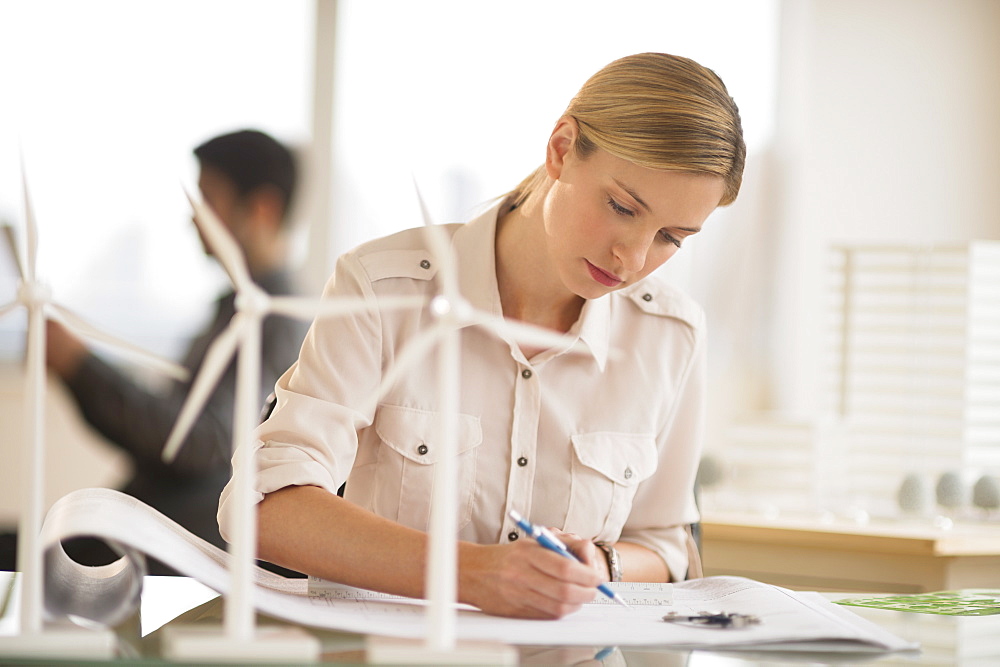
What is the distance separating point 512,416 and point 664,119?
43 centimetres

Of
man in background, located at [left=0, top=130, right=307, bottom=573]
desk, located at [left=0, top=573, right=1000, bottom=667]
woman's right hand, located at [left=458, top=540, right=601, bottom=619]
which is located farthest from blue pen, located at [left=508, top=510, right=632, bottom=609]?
man in background, located at [left=0, top=130, right=307, bottom=573]

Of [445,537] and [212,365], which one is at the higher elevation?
[212,365]

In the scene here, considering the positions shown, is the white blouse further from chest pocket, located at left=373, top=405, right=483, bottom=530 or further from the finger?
the finger

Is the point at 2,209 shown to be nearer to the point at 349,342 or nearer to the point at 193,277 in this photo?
the point at 193,277

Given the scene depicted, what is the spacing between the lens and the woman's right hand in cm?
94

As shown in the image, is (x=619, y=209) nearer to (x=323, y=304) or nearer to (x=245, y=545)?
(x=323, y=304)

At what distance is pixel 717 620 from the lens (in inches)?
37.8

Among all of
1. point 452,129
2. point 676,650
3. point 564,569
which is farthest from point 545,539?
point 452,129

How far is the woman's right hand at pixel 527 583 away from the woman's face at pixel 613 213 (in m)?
0.40

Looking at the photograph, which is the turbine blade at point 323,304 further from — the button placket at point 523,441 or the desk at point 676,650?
the button placket at point 523,441

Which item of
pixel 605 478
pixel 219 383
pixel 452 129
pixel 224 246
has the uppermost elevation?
pixel 452 129

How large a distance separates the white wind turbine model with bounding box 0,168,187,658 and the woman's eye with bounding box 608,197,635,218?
1.89 feet

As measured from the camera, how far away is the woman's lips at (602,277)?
128 cm

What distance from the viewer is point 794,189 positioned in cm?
356
